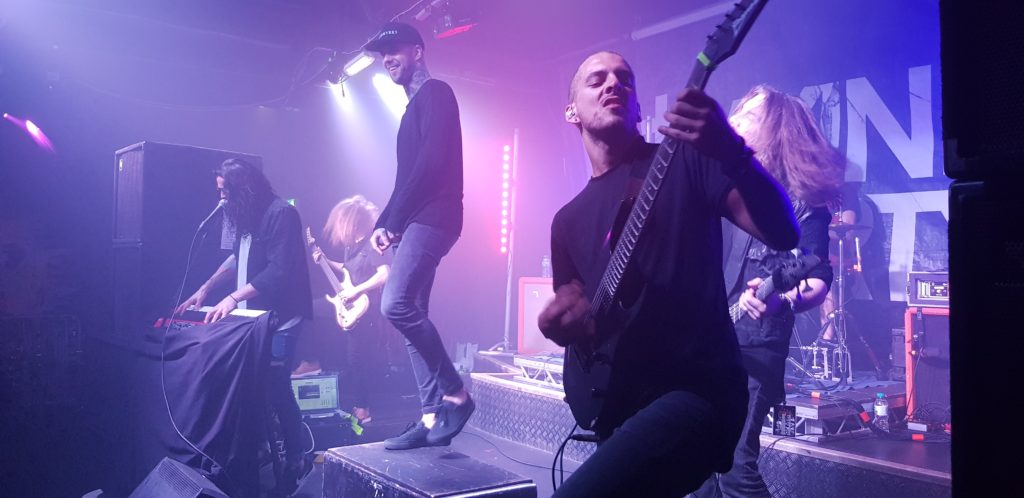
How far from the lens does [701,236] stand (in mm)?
1861

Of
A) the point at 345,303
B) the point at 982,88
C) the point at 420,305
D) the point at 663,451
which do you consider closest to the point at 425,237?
the point at 420,305

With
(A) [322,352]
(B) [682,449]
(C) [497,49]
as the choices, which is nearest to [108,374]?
(A) [322,352]

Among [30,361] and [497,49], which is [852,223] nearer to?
[497,49]

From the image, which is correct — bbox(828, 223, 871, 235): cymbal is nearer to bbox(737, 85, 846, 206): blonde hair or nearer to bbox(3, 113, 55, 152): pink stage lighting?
bbox(737, 85, 846, 206): blonde hair

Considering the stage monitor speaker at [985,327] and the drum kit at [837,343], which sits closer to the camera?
the stage monitor speaker at [985,327]

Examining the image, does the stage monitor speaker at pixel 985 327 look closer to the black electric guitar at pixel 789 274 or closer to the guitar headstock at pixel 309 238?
the black electric guitar at pixel 789 274

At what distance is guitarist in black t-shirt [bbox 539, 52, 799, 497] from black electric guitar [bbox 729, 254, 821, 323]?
1.02 metres

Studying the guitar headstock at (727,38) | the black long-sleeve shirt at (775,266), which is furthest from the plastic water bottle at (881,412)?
the guitar headstock at (727,38)

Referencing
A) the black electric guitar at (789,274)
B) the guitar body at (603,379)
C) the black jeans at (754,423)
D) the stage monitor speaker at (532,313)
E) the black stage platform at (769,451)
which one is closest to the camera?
the guitar body at (603,379)

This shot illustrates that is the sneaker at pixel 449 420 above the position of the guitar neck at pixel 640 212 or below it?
below

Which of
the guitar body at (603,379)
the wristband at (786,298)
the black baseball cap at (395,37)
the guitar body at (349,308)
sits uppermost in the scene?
the black baseball cap at (395,37)

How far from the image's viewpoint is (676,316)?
5.82ft

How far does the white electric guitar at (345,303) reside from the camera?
833 cm

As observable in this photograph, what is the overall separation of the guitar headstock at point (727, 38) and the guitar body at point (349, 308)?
704 centimetres
